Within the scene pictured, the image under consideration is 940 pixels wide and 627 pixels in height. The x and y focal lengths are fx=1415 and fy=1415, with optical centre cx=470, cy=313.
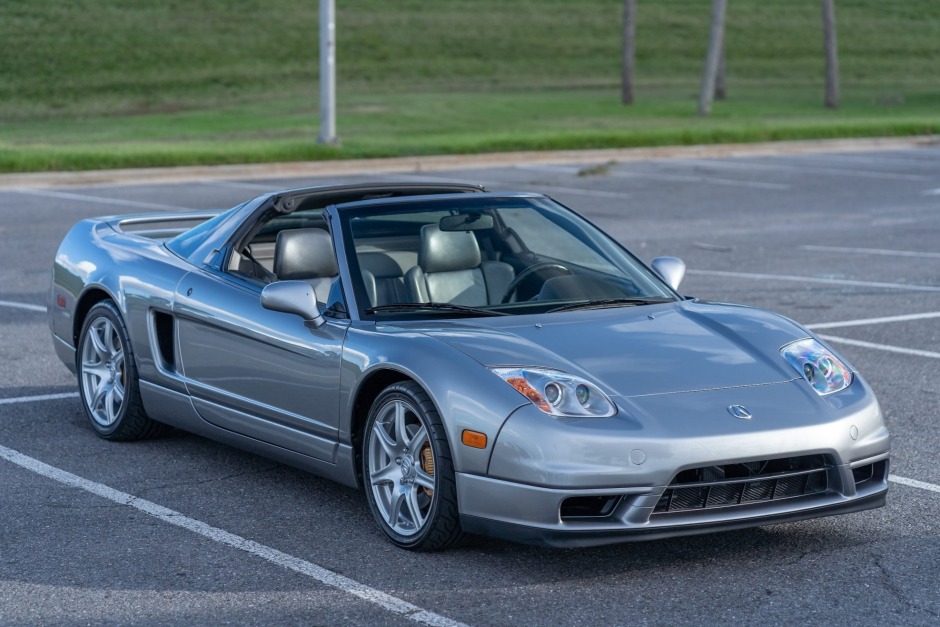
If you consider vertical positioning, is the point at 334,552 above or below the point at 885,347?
above

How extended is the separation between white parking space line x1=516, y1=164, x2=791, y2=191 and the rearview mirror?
15.7m

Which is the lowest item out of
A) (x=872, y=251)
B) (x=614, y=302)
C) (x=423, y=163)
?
(x=423, y=163)

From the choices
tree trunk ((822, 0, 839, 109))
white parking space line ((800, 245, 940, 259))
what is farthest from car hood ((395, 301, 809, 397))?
tree trunk ((822, 0, 839, 109))

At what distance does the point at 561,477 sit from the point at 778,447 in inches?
30.7

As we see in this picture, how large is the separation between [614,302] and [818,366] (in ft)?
3.10

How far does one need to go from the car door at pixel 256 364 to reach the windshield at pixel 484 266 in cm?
33

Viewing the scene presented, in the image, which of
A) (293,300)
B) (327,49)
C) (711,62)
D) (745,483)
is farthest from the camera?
(711,62)

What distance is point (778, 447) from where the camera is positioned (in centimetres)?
492

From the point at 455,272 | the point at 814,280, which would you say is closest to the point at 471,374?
the point at 455,272

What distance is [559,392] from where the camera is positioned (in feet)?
16.4

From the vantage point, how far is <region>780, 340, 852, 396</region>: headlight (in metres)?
5.34

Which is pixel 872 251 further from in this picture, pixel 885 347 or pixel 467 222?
pixel 467 222

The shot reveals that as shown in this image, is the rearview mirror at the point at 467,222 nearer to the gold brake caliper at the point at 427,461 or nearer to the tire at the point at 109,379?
the gold brake caliper at the point at 427,461

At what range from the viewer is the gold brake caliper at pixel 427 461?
17.1 ft
